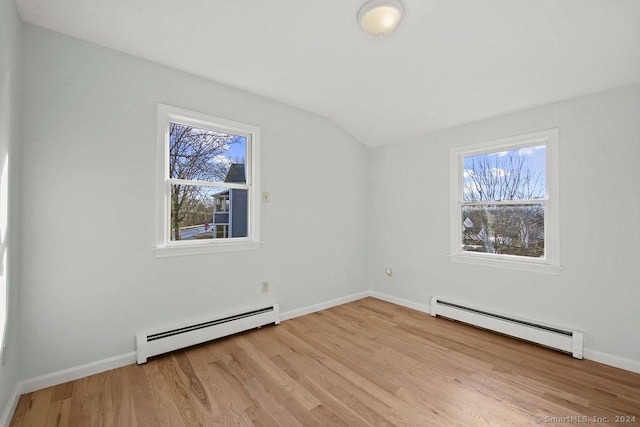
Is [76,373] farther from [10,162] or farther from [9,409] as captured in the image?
[10,162]

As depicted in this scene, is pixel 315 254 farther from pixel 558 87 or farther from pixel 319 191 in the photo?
pixel 558 87

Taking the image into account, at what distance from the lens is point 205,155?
286 centimetres

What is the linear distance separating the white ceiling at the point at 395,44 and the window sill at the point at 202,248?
1654mm

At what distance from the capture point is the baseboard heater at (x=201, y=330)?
7.77ft

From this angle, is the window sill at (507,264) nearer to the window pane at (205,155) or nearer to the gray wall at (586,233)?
the gray wall at (586,233)

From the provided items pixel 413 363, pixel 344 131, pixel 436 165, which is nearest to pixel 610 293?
pixel 413 363

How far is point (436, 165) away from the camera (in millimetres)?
3518

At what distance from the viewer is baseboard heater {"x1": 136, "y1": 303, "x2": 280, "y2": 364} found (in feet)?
7.77

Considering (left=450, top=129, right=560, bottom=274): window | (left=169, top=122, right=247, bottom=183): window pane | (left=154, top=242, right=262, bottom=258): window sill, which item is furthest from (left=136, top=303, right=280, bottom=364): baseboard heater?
(left=450, top=129, right=560, bottom=274): window

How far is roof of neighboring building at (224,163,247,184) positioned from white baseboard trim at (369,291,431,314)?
255 centimetres

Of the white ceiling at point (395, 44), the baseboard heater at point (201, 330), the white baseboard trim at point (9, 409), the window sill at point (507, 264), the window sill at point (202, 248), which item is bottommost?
the white baseboard trim at point (9, 409)

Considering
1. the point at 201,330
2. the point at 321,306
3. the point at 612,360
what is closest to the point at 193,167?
the point at 201,330

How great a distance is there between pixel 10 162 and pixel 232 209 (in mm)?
1639

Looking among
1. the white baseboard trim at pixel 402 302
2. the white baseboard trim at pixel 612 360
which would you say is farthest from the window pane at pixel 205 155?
the white baseboard trim at pixel 612 360
